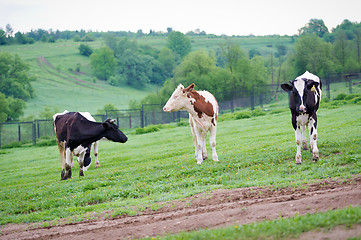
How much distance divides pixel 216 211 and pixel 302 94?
5.71 m

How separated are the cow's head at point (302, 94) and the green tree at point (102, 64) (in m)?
125

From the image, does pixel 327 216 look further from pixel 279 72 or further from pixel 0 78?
pixel 0 78

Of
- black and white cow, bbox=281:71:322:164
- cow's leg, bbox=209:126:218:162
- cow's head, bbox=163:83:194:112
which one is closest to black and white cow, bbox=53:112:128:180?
cow's head, bbox=163:83:194:112

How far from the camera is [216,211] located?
839 centimetres

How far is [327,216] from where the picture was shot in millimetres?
6430

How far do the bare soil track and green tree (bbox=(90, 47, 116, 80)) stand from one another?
127 meters

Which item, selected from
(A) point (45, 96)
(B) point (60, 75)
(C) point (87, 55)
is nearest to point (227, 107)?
(A) point (45, 96)

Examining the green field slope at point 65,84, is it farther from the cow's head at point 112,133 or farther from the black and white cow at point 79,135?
the cow's head at point 112,133

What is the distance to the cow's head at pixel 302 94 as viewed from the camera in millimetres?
12406

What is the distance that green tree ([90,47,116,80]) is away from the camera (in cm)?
13400

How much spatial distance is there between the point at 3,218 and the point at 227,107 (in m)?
47.9

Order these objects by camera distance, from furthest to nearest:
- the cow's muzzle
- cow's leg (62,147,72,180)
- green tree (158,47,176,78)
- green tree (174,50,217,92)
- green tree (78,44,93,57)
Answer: green tree (78,44,93,57)
green tree (158,47,176,78)
green tree (174,50,217,92)
cow's leg (62,147,72,180)
the cow's muzzle

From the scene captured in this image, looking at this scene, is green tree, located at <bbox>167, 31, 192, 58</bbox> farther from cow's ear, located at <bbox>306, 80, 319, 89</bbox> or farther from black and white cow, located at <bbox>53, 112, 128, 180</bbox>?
cow's ear, located at <bbox>306, 80, 319, 89</bbox>

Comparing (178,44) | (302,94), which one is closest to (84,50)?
(178,44)
